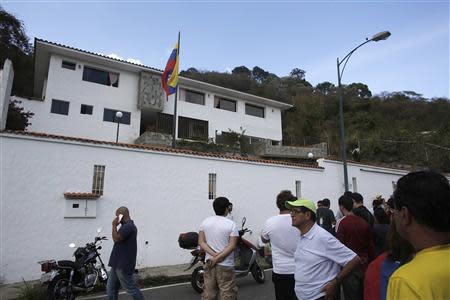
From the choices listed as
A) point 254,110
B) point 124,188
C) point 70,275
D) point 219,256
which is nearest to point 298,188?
point 124,188

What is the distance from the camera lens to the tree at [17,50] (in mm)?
21280

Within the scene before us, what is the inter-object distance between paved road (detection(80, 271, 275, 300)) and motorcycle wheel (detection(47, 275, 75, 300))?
3.15ft

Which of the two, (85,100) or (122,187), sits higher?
(85,100)

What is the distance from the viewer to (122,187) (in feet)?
33.6

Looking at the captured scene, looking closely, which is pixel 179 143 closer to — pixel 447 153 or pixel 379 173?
pixel 379 173

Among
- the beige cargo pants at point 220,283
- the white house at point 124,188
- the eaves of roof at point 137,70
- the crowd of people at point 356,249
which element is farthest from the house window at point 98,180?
the eaves of roof at point 137,70

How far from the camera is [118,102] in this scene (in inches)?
925

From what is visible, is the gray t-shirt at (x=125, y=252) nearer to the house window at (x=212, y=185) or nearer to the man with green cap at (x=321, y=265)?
the man with green cap at (x=321, y=265)

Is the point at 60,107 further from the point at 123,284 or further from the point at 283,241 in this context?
the point at 283,241

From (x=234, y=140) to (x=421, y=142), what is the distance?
18682mm

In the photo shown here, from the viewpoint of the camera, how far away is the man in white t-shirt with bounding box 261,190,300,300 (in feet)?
12.2

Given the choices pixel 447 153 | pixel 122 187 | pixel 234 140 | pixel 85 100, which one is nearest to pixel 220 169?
pixel 122 187

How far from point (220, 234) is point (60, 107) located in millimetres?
20594

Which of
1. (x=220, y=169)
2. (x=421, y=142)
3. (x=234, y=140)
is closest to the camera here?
(x=220, y=169)
